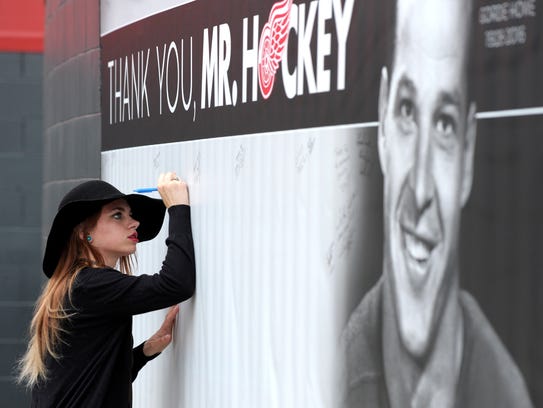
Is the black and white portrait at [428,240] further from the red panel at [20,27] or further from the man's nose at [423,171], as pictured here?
the red panel at [20,27]

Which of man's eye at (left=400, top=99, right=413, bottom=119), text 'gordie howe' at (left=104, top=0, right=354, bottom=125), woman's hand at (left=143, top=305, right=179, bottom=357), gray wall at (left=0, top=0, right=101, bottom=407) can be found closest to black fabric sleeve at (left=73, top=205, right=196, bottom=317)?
woman's hand at (left=143, top=305, right=179, bottom=357)

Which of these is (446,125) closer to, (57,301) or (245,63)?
(245,63)

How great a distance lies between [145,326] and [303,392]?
6.18 ft

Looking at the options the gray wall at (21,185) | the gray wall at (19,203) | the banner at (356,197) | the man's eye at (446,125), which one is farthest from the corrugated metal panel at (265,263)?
the gray wall at (21,185)

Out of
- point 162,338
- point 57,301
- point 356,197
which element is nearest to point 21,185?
point 162,338

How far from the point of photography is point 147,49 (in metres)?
5.71

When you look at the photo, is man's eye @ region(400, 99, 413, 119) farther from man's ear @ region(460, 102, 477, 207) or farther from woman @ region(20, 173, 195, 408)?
woman @ region(20, 173, 195, 408)

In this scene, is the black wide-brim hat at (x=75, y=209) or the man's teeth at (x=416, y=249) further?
the black wide-brim hat at (x=75, y=209)

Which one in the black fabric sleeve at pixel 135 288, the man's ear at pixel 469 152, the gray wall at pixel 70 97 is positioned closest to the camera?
the man's ear at pixel 469 152

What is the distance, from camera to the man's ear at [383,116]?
356 centimetres

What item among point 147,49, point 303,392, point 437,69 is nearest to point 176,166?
point 147,49

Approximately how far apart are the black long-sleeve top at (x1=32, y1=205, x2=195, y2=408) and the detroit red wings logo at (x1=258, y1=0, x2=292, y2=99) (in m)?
0.83

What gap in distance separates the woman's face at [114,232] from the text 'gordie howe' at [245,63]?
18.3 inches

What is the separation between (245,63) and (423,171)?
134 cm
